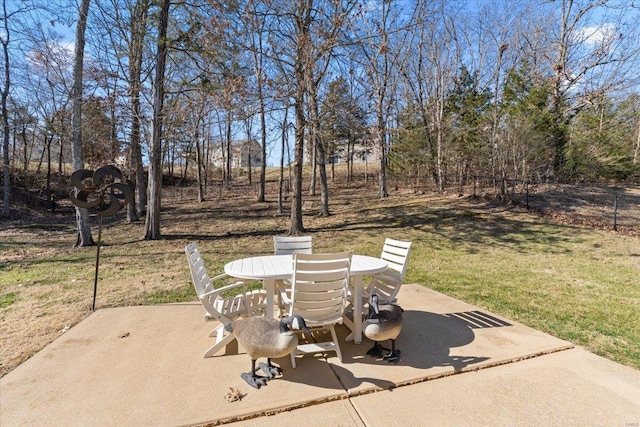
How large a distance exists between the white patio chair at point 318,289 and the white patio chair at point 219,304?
26.9 inches

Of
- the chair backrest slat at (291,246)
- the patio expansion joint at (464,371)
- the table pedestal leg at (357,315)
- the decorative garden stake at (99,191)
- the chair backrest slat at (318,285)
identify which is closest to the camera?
the patio expansion joint at (464,371)

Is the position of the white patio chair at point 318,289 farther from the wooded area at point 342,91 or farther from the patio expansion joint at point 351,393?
the wooded area at point 342,91

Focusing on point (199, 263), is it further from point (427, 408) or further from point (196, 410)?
point (427, 408)

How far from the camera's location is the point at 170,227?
439 inches

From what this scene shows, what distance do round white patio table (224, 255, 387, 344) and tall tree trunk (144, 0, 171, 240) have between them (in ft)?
22.5

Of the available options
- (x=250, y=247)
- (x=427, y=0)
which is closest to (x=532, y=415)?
(x=250, y=247)

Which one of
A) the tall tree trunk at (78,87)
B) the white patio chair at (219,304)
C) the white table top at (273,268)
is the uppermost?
the tall tree trunk at (78,87)

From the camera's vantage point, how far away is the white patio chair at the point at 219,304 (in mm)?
2816

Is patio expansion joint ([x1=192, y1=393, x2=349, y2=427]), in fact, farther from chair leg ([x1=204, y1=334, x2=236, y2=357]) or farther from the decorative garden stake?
the decorative garden stake

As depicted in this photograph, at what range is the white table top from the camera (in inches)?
107

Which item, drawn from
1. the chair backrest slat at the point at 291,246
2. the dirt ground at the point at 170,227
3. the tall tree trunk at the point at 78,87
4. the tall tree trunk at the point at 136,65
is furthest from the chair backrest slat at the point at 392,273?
the tall tree trunk at the point at 78,87

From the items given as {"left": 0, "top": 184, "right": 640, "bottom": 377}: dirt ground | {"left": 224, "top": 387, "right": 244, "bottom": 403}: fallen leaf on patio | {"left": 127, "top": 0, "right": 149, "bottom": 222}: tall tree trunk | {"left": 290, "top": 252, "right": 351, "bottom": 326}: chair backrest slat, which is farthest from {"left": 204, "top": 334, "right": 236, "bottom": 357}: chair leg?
{"left": 127, "top": 0, "right": 149, "bottom": 222}: tall tree trunk

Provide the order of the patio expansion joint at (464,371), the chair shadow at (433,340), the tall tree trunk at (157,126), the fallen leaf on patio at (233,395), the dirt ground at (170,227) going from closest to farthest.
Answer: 1. the fallen leaf on patio at (233,395)
2. the patio expansion joint at (464,371)
3. the chair shadow at (433,340)
4. the dirt ground at (170,227)
5. the tall tree trunk at (157,126)

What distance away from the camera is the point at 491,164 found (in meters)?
12.5
